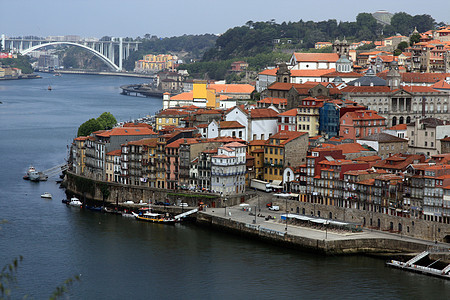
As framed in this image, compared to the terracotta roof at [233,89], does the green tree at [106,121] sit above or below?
below

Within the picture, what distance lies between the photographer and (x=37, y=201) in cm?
5212

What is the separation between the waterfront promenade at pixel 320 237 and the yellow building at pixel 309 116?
11.5 metres

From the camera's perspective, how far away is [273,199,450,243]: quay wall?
1614 inches

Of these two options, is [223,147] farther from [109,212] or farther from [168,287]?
[168,287]

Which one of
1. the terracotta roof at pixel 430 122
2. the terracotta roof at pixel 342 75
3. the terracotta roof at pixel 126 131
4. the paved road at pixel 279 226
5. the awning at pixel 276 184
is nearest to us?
the paved road at pixel 279 226

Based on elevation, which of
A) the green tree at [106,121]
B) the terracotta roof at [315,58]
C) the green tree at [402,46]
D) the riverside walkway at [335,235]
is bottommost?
the riverside walkway at [335,235]

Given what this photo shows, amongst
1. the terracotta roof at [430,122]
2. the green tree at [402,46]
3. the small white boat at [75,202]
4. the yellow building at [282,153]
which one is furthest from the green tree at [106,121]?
the green tree at [402,46]

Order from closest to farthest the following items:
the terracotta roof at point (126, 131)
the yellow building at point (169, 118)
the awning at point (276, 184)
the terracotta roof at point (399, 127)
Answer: the awning at point (276, 184), the terracotta roof at point (399, 127), the terracotta roof at point (126, 131), the yellow building at point (169, 118)

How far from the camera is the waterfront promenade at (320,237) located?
40594 millimetres

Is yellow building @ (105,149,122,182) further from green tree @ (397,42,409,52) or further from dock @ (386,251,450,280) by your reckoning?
green tree @ (397,42,409,52)

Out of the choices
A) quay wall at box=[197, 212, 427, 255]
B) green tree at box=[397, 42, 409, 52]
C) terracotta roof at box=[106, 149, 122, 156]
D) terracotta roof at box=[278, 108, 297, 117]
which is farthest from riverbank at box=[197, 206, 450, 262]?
green tree at box=[397, 42, 409, 52]

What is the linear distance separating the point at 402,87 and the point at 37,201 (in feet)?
79.0

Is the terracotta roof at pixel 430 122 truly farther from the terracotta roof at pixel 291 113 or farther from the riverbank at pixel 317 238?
the riverbank at pixel 317 238

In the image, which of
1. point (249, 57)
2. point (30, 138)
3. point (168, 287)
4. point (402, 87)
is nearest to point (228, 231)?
point (168, 287)
